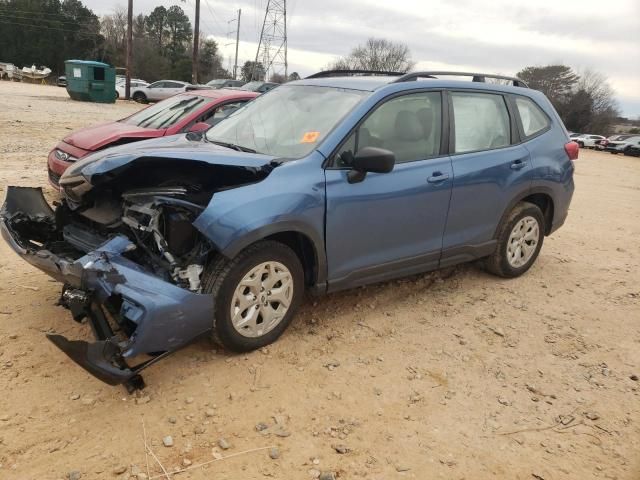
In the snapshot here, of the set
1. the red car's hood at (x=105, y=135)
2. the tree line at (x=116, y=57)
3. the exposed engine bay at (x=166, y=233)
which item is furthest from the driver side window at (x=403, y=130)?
the tree line at (x=116, y=57)

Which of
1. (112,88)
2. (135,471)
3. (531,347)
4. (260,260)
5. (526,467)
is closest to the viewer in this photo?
(135,471)

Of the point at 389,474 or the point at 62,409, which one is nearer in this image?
the point at 389,474

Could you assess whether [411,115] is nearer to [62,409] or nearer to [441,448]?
[441,448]

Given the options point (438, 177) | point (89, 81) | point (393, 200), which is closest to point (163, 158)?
point (393, 200)

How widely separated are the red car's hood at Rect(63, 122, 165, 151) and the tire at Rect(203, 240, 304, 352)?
3891mm

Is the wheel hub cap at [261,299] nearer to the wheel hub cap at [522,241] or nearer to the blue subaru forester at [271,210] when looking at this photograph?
the blue subaru forester at [271,210]

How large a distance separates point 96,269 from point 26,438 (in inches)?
35.0

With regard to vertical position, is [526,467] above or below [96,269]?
below

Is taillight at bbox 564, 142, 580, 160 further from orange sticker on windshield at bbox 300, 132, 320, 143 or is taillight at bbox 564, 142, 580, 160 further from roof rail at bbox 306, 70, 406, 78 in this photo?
orange sticker on windshield at bbox 300, 132, 320, 143

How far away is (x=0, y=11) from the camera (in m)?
63.8

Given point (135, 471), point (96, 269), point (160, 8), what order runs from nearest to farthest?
point (135, 471) < point (96, 269) < point (160, 8)

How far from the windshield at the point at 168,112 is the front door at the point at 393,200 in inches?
153

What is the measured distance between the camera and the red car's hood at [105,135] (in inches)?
252

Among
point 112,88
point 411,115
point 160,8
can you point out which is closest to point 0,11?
point 160,8
